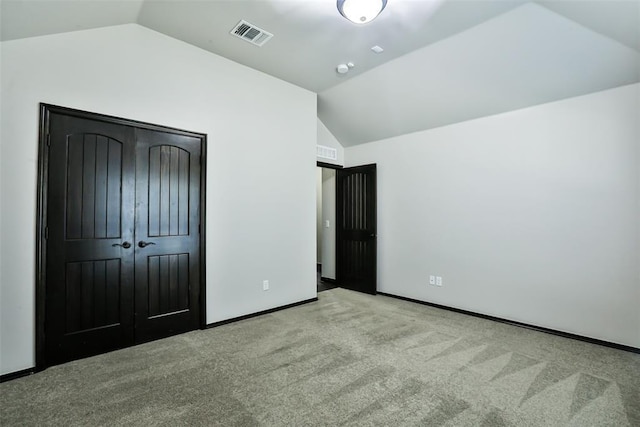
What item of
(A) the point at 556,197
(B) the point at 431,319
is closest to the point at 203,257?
(B) the point at 431,319

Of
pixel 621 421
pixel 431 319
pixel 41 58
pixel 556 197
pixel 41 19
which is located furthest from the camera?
pixel 431 319

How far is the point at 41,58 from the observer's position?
2.41m

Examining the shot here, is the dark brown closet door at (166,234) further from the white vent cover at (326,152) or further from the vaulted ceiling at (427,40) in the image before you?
the white vent cover at (326,152)

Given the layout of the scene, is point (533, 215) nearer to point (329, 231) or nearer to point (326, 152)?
point (326, 152)

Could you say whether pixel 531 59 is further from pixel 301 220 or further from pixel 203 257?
pixel 203 257

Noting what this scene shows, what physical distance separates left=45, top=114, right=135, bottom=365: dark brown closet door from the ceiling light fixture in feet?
7.51

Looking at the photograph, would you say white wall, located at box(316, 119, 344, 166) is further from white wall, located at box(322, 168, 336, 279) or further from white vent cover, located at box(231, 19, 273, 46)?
white vent cover, located at box(231, 19, 273, 46)

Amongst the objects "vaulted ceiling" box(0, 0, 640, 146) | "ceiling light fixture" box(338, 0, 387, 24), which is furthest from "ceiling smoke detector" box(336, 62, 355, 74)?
"ceiling light fixture" box(338, 0, 387, 24)

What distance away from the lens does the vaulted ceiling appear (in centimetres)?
241

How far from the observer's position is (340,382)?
2232 millimetres

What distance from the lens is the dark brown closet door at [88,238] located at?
248cm

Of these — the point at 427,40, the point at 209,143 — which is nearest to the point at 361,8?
the point at 427,40

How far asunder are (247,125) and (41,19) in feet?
6.40

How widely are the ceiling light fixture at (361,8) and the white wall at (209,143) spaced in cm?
180
